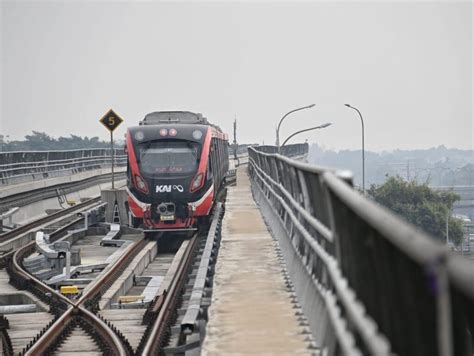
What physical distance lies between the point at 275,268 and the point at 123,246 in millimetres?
14017

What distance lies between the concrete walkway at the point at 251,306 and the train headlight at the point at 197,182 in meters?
9.37

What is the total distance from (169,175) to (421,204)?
84.9ft

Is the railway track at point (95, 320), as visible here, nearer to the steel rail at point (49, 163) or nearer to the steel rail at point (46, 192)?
the steel rail at point (46, 192)

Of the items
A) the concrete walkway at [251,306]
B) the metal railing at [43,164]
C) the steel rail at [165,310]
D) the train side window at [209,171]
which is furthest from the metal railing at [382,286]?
the metal railing at [43,164]

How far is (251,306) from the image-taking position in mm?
10023

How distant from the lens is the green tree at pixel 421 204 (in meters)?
45.0

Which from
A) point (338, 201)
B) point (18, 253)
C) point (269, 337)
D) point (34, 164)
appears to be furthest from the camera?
point (34, 164)

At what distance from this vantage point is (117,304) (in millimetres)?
17875

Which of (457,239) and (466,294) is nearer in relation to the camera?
(466,294)

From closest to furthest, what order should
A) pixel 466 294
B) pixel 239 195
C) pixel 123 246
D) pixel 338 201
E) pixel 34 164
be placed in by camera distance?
pixel 466 294 → pixel 338 201 → pixel 123 246 → pixel 239 195 → pixel 34 164

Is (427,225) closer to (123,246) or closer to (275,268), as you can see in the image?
(123,246)

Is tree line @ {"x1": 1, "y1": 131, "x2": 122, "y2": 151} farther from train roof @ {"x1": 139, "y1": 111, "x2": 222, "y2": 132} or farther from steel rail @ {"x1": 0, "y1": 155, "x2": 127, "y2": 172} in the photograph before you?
train roof @ {"x1": 139, "y1": 111, "x2": 222, "y2": 132}

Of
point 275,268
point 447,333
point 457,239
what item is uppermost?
point 447,333

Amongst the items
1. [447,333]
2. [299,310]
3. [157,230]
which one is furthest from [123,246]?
[447,333]
